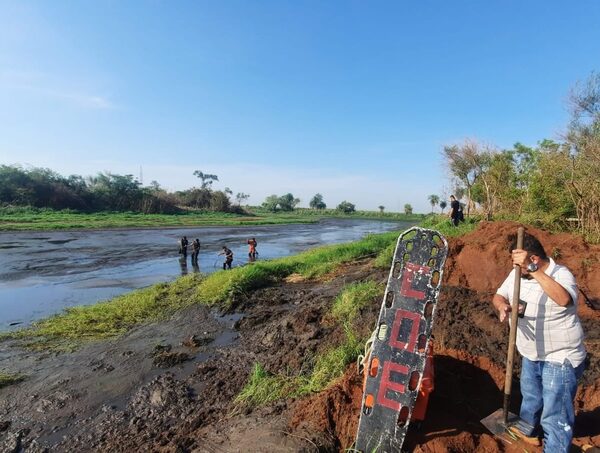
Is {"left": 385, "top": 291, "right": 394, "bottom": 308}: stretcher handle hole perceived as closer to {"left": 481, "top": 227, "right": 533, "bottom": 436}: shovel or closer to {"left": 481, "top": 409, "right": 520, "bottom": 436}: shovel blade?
{"left": 481, "top": 227, "right": 533, "bottom": 436}: shovel

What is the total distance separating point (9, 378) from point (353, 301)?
18.9 feet

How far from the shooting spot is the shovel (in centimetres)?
289

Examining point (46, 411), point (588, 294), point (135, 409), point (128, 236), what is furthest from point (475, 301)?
point (128, 236)

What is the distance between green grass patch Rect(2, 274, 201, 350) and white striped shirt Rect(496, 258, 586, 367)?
24.9 feet

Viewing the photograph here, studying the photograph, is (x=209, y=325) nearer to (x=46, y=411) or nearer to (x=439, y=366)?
(x=46, y=411)

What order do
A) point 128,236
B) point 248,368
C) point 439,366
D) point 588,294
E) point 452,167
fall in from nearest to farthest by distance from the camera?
point 439,366 → point 248,368 → point 588,294 → point 452,167 → point 128,236

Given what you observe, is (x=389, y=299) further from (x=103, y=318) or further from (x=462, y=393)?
(x=103, y=318)

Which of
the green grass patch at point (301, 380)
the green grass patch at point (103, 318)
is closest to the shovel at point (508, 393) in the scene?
the green grass patch at point (301, 380)

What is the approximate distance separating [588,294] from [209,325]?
758 cm

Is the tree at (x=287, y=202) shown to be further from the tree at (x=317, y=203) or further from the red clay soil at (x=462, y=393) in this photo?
the red clay soil at (x=462, y=393)

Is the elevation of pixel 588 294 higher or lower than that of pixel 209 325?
higher

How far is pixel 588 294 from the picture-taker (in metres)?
6.95

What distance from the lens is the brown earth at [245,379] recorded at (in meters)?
3.33

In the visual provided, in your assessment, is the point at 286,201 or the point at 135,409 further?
the point at 286,201
